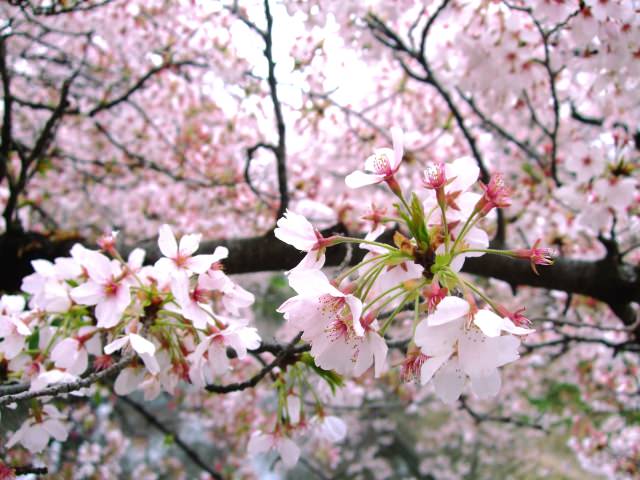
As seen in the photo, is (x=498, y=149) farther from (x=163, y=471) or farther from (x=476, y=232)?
(x=163, y=471)

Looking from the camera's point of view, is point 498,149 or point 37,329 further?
point 498,149

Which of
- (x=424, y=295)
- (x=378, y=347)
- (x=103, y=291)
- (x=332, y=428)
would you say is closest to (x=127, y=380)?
(x=103, y=291)

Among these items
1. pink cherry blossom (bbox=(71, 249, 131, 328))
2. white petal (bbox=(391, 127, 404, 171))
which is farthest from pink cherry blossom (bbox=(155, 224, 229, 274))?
white petal (bbox=(391, 127, 404, 171))

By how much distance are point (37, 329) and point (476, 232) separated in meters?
1.26

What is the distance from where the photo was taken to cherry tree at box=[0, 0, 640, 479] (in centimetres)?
97

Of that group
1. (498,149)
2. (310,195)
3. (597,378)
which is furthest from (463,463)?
(310,195)

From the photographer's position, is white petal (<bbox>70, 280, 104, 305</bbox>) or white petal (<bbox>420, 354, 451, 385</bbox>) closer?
white petal (<bbox>420, 354, 451, 385</bbox>)

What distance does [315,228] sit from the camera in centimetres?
103

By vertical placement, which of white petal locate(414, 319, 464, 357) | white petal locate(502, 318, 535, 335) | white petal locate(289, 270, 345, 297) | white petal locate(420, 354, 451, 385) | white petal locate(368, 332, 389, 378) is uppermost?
white petal locate(502, 318, 535, 335)

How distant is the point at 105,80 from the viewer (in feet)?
16.7

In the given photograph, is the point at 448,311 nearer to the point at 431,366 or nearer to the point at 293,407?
the point at 431,366

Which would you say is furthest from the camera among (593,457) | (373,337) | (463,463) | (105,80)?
(463,463)

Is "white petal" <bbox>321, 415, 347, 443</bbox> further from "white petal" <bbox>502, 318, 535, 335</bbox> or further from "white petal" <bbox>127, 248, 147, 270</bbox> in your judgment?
"white petal" <bbox>502, 318, 535, 335</bbox>

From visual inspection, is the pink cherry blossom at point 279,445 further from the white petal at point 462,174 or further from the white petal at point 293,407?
the white petal at point 462,174
